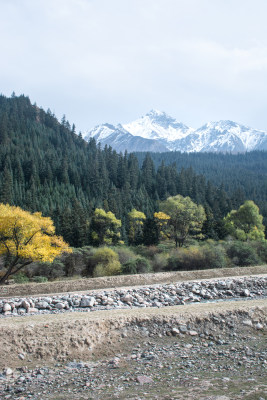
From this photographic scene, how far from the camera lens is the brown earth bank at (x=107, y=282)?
2194cm

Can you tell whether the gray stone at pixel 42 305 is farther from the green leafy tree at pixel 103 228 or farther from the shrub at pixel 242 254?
the green leafy tree at pixel 103 228

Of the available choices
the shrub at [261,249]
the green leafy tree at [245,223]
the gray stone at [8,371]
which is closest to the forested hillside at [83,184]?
the green leafy tree at [245,223]

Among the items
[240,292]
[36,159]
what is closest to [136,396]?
[240,292]

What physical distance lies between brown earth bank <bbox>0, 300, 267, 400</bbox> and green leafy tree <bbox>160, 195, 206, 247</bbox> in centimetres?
4024

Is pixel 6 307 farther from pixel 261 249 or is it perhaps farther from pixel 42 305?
pixel 261 249

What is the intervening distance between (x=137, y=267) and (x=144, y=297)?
14748 mm

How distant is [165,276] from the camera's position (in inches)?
1025

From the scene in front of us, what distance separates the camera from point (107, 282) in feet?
78.1

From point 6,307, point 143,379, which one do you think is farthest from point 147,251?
point 143,379

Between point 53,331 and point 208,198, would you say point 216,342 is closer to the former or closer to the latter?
point 53,331

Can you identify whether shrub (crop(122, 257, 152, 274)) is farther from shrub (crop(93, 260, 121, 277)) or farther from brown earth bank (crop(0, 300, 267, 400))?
brown earth bank (crop(0, 300, 267, 400))

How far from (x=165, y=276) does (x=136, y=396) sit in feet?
62.0

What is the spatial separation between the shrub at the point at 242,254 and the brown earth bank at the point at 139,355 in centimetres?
2501

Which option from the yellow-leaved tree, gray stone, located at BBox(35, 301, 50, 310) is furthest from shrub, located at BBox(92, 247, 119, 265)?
gray stone, located at BBox(35, 301, 50, 310)
